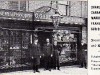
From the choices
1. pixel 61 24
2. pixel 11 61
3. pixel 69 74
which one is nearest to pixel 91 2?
pixel 61 24

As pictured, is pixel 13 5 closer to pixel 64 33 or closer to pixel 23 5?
pixel 23 5

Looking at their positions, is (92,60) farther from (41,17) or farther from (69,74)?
(41,17)

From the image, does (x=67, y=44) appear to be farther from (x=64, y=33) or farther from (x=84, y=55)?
(x=84, y=55)

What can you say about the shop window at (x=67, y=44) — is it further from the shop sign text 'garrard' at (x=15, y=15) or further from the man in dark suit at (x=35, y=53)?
the shop sign text 'garrard' at (x=15, y=15)

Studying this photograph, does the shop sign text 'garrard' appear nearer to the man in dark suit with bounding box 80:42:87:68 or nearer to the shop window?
the shop window

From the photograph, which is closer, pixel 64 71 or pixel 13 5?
pixel 13 5

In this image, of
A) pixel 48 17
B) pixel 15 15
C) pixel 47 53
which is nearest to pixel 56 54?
pixel 47 53

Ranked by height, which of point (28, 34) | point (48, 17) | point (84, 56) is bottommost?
point (84, 56)

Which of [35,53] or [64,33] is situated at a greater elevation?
[64,33]

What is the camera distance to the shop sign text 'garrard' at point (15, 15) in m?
3.43

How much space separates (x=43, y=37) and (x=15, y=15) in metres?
0.47

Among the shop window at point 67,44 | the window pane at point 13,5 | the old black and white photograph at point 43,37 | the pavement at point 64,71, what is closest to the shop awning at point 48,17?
the old black and white photograph at point 43,37

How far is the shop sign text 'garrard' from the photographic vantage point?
343 centimetres

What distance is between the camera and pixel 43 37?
355 cm
